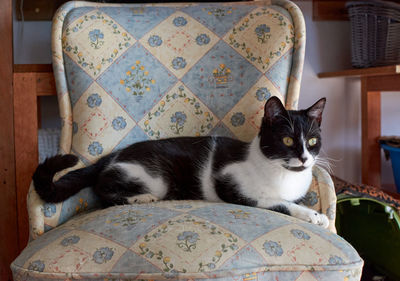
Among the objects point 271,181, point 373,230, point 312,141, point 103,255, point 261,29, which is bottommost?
point 373,230

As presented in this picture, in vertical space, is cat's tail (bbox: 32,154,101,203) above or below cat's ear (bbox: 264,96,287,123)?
below

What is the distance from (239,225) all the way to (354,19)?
1205 mm

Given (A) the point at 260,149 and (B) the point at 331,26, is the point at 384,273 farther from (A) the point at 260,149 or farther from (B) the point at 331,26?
(B) the point at 331,26

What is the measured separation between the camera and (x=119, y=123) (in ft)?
4.58

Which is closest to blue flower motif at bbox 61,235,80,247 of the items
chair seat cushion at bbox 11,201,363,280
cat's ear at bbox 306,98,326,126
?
chair seat cushion at bbox 11,201,363,280

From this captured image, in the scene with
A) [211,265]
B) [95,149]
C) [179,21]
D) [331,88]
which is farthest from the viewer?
[331,88]

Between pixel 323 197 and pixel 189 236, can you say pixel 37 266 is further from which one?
pixel 323 197

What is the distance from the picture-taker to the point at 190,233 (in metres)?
0.93

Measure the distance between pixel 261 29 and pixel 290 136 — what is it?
1.46 ft

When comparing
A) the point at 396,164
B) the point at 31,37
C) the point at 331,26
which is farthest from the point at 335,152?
the point at 31,37

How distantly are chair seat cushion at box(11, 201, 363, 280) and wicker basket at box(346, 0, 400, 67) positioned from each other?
3.28 ft

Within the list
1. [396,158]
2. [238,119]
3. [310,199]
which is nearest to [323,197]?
[310,199]

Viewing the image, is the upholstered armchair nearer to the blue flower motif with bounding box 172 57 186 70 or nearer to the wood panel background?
the blue flower motif with bounding box 172 57 186 70

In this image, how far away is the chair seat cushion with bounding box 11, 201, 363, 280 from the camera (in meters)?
0.87
